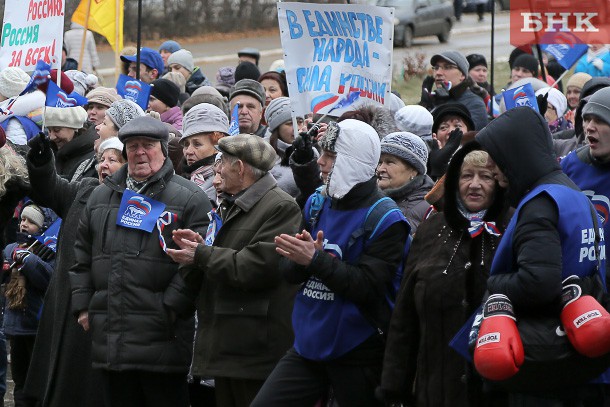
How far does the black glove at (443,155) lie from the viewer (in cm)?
824

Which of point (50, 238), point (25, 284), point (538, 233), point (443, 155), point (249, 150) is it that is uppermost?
point (538, 233)

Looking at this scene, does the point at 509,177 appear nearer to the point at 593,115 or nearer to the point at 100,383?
the point at 593,115

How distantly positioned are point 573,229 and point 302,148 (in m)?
2.13

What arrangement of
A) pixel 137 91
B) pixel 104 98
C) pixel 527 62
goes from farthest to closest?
pixel 527 62, pixel 137 91, pixel 104 98

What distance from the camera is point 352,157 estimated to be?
672 centimetres

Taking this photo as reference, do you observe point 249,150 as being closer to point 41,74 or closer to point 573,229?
A: point 41,74

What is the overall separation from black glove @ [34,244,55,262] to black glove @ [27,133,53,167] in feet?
3.81

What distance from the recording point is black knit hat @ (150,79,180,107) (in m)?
11.4

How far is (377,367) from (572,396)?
4.23ft

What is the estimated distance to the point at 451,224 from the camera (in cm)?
625

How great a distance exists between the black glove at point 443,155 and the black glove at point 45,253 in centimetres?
263

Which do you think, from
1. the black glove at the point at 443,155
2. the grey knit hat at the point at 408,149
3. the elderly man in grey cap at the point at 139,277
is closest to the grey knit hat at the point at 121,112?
the elderly man in grey cap at the point at 139,277

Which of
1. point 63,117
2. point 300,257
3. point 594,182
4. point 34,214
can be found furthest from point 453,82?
point 300,257

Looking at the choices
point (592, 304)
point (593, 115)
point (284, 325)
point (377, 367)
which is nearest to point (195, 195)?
point (284, 325)
